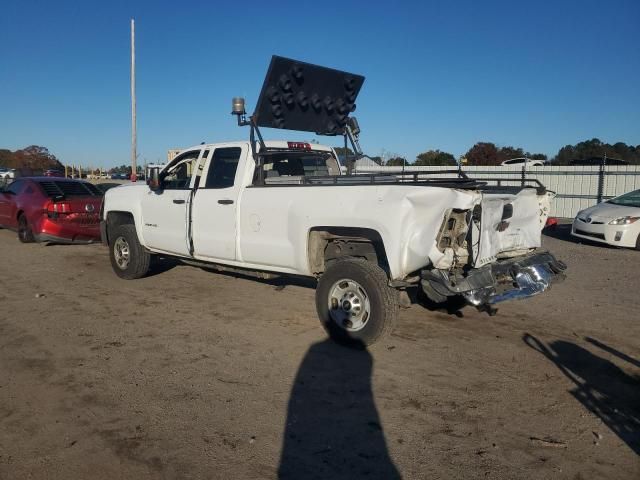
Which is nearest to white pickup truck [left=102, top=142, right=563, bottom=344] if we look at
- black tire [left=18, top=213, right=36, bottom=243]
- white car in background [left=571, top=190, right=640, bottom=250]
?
black tire [left=18, top=213, right=36, bottom=243]

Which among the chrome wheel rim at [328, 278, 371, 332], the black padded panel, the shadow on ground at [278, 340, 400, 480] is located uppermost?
the black padded panel

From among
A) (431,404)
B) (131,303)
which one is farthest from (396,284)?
(131,303)

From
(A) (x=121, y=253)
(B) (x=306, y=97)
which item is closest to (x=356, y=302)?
(B) (x=306, y=97)

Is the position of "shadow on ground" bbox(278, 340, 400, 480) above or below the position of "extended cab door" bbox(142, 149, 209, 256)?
below

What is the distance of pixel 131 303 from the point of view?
704 cm

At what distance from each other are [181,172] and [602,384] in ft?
18.9

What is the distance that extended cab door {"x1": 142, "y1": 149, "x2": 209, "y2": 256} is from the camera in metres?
7.29

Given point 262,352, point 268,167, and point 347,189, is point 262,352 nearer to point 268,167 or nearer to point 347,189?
point 347,189

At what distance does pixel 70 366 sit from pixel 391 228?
3027 millimetres

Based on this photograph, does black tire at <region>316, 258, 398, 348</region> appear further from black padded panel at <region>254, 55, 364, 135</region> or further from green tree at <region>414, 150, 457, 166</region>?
green tree at <region>414, 150, 457, 166</region>

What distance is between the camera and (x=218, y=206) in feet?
22.0

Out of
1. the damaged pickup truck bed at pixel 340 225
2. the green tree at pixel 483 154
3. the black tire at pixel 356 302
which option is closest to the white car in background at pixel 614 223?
the damaged pickup truck bed at pixel 340 225

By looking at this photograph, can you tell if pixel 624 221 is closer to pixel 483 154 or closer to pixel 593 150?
pixel 483 154

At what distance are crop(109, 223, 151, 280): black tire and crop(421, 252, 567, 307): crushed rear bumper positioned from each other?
485 cm
